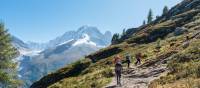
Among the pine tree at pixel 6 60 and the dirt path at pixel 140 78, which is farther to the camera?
the pine tree at pixel 6 60

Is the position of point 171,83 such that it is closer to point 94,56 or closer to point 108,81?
point 108,81

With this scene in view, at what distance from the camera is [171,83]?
31.9 meters

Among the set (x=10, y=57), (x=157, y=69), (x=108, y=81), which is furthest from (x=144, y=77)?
(x=10, y=57)

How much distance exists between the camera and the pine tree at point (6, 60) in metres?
58.6

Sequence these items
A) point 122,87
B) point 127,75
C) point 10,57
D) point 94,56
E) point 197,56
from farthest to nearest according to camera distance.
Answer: point 94,56 < point 10,57 < point 127,75 < point 197,56 < point 122,87

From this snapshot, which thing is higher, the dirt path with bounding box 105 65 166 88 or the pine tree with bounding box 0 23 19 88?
→ the pine tree with bounding box 0 23 19 88

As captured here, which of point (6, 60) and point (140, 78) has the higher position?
point (6, 60)

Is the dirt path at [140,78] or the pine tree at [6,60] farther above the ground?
the pine tree at [6,60]

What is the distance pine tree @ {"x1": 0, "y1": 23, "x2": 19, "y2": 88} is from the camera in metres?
58.6

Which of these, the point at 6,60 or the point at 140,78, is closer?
the point at 140,78

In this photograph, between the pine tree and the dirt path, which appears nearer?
the dirt path

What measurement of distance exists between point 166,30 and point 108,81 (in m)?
73.9

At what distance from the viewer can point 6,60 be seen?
195 feet

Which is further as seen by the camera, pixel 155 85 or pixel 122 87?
pixel 122 87
